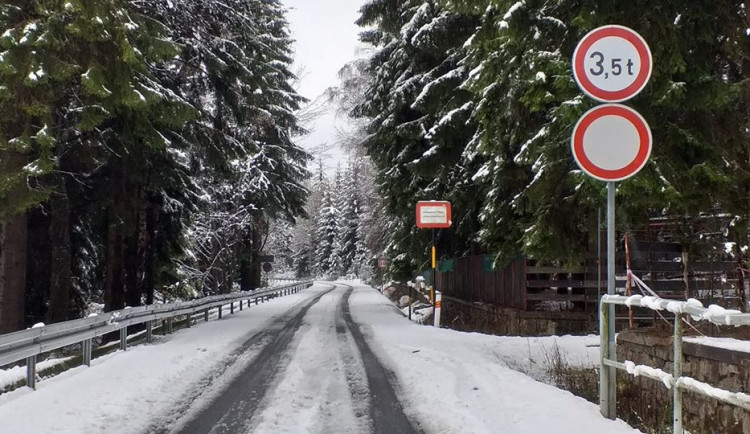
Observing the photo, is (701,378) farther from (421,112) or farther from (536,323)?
(421,112)

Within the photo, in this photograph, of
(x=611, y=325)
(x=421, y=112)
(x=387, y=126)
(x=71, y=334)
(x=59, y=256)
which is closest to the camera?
(x=611, y=325)

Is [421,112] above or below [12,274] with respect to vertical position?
above

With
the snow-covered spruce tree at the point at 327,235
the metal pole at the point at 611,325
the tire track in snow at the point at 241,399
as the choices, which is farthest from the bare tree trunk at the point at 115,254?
the snow-covered spruce tree at the point at 327,235

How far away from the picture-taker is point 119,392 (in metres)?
6.10

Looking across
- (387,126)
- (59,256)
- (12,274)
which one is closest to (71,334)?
(12,274)

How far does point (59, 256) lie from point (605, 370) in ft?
41.3

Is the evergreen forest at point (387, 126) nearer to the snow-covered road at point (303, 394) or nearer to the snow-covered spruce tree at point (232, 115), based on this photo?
the snow-covered spruce tree at point (232, 115)

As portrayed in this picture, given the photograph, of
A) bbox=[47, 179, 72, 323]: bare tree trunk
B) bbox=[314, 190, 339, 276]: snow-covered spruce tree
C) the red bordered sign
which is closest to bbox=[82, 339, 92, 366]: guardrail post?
bbox=[47, 179, 72, 323]: bare tree trunk

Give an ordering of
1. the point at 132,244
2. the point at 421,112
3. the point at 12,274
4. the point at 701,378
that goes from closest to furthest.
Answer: the point at 701,378
the point at 12,274
the point at 132,244
the point at 421,112

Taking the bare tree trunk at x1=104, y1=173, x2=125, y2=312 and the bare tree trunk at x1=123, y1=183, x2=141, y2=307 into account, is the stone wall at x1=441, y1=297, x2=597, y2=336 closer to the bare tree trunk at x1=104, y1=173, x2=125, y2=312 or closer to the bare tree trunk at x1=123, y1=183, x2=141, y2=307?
the bare tree trunk at x1=104, y1=173, x2=125, y2=312

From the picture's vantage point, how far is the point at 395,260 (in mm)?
24109

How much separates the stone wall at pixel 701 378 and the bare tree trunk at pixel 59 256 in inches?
483

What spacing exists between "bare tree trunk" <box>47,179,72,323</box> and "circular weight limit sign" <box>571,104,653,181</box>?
39.8ft

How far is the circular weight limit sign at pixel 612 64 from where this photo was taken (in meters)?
4.62
